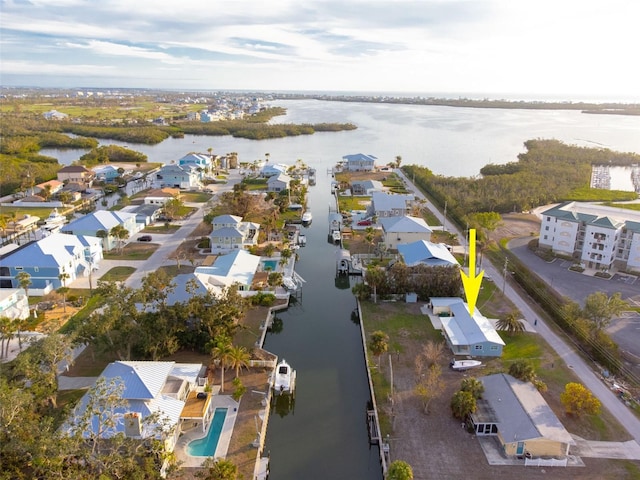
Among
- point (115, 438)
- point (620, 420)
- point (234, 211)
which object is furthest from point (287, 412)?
point (234, 211)

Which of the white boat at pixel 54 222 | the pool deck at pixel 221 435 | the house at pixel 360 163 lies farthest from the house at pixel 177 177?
the pool deck at pixel 221 435

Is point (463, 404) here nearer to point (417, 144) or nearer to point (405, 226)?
point (405, 226)

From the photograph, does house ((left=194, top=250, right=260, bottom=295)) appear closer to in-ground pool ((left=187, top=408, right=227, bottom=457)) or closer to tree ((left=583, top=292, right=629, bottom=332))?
in-ground pool ((left=187, top=408, right=227, bottom=457))

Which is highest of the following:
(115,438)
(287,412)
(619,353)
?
(115,438)

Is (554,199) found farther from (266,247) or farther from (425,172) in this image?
(266,247)

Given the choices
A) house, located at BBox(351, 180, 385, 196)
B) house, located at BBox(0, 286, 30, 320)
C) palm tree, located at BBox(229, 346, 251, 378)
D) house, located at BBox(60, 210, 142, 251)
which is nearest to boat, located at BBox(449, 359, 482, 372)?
palm tree, located at BBox(229, 346, 251, 378)

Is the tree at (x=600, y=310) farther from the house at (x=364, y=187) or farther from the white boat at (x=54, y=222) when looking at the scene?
the white boat at (x=54, y=222)
